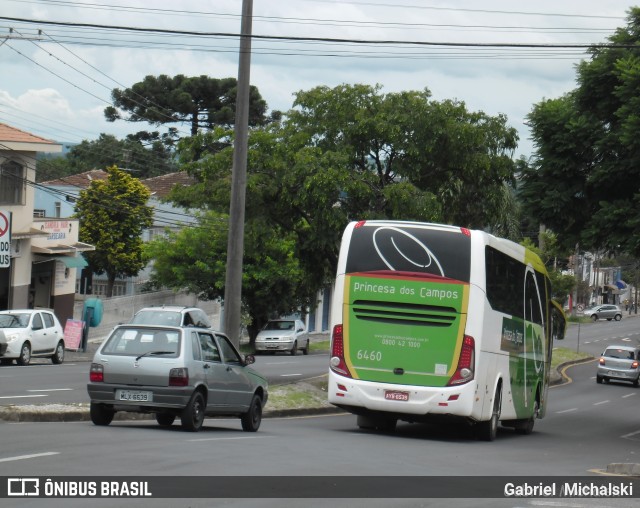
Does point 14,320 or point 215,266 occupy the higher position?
point 215,266

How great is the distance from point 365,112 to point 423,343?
13028 millimetres

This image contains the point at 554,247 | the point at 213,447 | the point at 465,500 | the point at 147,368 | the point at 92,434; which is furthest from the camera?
the point at 554,247

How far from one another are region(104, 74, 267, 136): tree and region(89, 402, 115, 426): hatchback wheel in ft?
178

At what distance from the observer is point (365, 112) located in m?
30.2

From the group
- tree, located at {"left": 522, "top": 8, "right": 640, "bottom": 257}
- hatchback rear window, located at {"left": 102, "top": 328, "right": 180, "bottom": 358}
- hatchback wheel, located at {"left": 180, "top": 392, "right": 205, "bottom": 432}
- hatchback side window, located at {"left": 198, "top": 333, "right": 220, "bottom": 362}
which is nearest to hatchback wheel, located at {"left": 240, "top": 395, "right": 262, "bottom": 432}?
hatchback side window, located at {"left": 198, "top": 333, "right": 220, "bottom": 362}

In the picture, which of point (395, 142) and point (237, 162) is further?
point (395, 142)

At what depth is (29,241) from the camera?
46625 mm

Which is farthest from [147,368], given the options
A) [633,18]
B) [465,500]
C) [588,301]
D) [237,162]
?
[588,301]

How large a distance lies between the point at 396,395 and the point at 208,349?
3.27 meters

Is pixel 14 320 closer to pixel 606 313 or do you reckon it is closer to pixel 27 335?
pixel 27 335

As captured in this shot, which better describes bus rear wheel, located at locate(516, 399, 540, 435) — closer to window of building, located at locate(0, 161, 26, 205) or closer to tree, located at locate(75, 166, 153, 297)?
window of building, located at locate(0, 161, 26, 205)

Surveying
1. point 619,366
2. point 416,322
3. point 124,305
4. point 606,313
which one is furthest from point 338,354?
point 606,313

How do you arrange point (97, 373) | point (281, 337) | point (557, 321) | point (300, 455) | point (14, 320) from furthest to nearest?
point (281, 337) < point (14, 320) < point (557, 321) < point (97, 373) < point (300, 455)

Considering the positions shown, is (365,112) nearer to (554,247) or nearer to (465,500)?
(554,247)
